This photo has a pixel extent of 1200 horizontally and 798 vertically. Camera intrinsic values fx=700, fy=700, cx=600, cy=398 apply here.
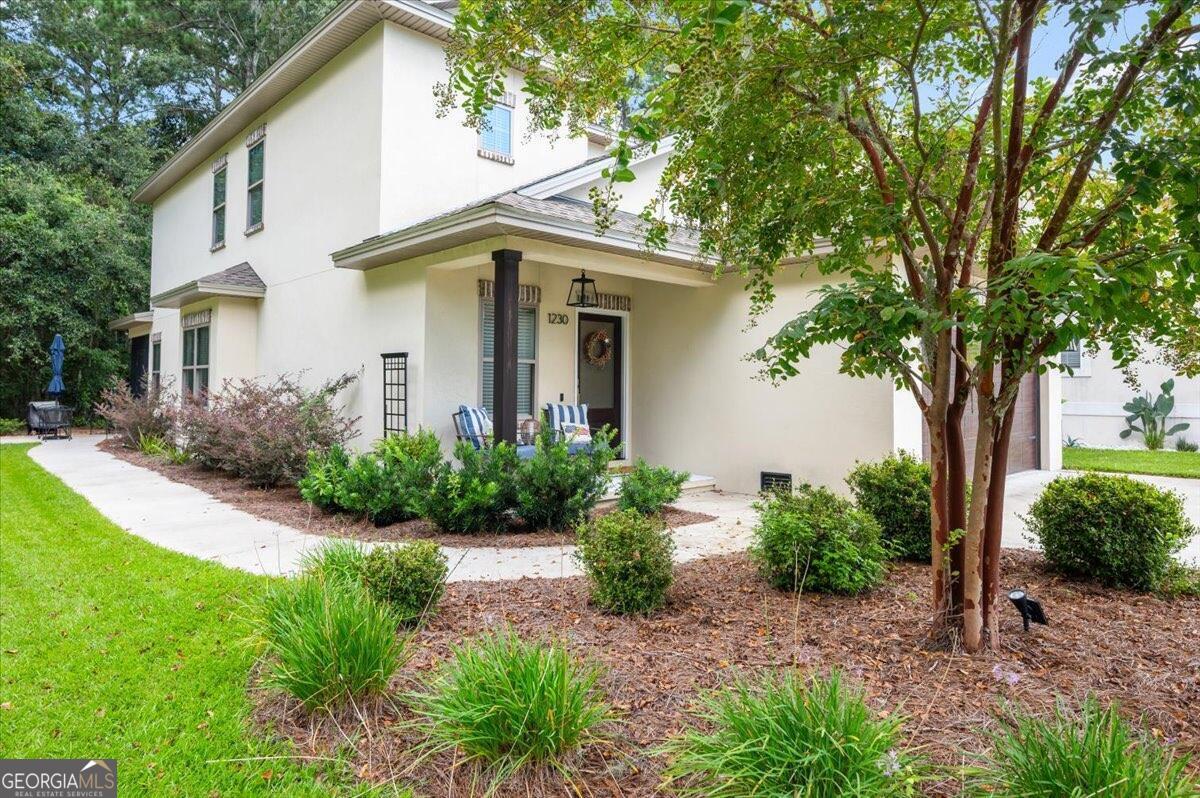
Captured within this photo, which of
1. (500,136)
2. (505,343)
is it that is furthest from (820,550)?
(500,136)

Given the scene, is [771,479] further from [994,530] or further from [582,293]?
[994,530]

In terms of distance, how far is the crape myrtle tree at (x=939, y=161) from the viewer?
2498 millimetres

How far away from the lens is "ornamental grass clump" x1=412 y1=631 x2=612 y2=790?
2.42 meters

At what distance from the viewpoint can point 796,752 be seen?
2.12 metres

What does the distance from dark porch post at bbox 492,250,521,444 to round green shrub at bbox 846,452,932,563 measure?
3509mm

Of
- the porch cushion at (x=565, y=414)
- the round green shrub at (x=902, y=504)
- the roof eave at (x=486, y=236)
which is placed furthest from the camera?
the porch cushion at (x=565, y=414)

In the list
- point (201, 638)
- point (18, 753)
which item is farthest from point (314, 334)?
point (18, 753)

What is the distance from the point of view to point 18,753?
8.95 ft

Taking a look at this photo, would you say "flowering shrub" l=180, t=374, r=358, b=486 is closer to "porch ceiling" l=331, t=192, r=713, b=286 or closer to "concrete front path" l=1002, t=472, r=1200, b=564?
"porch ceiling" l=331, t=192, r=713, b=286

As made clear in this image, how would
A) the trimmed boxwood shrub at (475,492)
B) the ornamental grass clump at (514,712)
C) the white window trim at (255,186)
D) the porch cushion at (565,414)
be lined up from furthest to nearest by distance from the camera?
the white window trim at (255,186), the porch cushion at (565,414), the trimmed boxwood shrub at (475,492), the ornamental grass clump at (514,712)

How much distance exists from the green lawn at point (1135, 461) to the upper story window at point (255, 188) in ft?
46.7

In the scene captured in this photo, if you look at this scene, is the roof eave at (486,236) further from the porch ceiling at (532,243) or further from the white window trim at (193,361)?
the white window trim at (193,361)

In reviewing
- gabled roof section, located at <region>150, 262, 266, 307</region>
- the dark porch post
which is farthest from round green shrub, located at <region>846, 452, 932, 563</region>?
gabled roof section, located at <region>150, 262, 266, 307</region>

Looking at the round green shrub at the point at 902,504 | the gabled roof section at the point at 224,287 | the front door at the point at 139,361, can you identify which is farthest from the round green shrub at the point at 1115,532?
the front door at the point at 139,361
